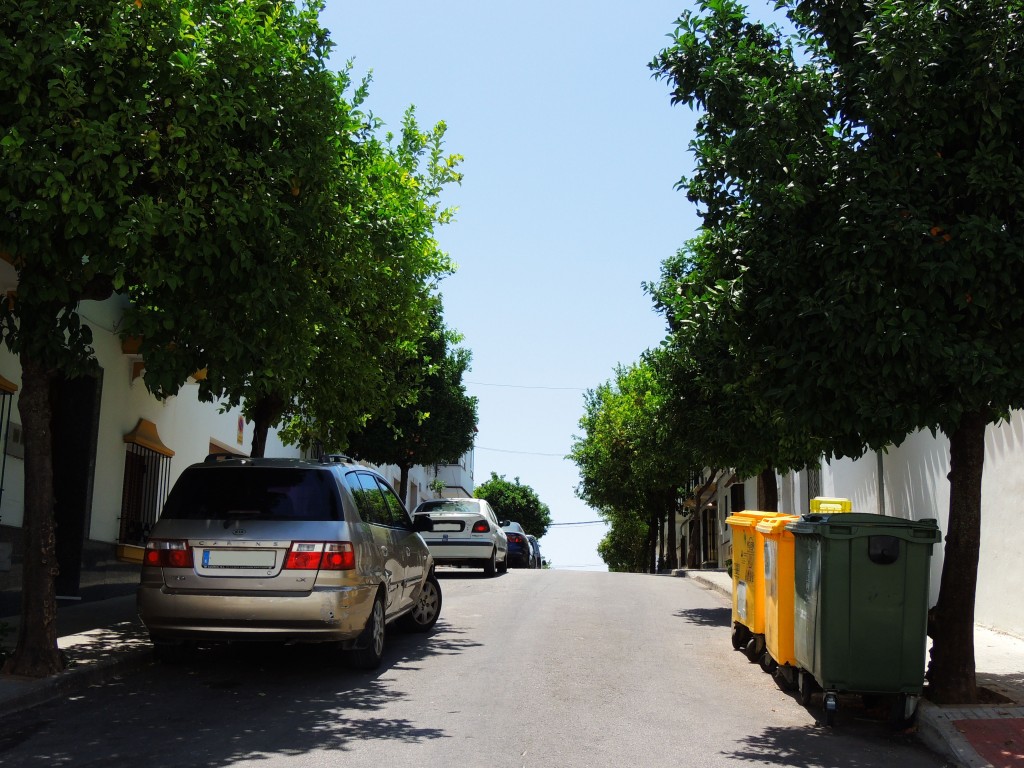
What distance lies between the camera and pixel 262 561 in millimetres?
8203


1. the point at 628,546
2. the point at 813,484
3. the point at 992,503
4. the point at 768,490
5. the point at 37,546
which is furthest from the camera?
the point at 628,546

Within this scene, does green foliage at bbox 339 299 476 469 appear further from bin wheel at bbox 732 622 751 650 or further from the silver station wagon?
the silver station wagon

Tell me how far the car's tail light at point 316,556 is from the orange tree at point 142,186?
1.60 m

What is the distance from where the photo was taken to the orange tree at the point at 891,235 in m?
7.12

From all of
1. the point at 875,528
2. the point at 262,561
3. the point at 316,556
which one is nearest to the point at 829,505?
the point at 875,528

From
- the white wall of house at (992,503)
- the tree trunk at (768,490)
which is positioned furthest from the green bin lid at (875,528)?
the tree trunk at (768,490)

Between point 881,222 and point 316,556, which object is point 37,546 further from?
point 881,222

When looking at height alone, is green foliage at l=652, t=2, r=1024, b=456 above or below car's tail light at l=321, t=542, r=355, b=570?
above

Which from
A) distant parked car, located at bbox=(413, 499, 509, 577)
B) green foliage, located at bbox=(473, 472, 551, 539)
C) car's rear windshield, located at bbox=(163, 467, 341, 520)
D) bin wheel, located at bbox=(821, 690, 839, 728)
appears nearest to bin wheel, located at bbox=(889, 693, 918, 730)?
bin wheel, located at bbox=(821, 690, 839, 728)

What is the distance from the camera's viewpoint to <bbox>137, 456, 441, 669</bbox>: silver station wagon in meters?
8.16

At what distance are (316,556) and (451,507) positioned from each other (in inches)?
515

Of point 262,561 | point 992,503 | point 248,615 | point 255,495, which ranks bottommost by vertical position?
point 248,615

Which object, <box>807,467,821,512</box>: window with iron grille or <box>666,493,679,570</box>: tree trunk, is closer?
<box>807,467,821,512</box>: window with iron grille

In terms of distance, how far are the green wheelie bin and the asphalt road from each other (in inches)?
15.2
